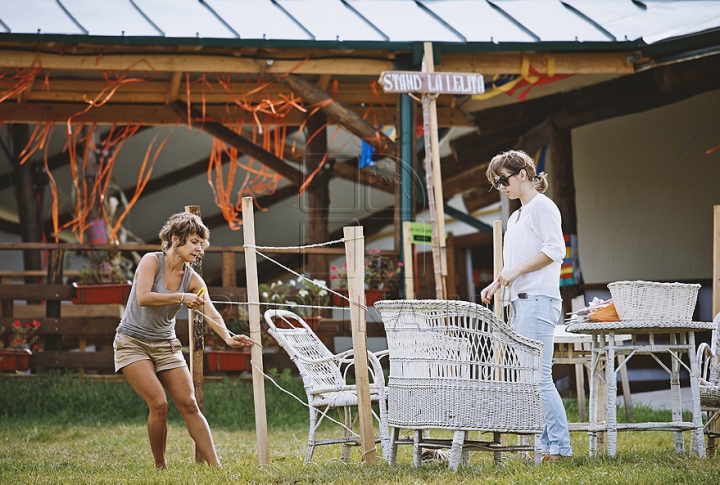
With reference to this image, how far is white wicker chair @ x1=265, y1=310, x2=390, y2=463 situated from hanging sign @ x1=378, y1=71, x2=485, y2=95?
1912 mm

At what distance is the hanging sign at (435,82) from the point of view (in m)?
6.13

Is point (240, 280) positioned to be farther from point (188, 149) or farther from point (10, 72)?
point (10, 72)

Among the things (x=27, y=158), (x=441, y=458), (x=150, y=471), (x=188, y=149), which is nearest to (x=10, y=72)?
(x=27, y=158)

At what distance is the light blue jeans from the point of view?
421 centimetres

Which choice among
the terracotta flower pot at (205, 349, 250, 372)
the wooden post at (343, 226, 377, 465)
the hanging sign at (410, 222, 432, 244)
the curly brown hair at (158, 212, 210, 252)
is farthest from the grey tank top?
the terracotta flower pot at (205, 349, 250, 372)

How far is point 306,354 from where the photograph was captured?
5.18 m

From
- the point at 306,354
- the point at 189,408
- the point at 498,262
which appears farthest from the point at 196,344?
the point at 498,262

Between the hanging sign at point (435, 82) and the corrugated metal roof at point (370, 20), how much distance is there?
1.06m

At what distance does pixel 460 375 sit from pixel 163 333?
5.28ft

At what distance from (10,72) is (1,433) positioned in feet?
10.6

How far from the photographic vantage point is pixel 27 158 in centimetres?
991

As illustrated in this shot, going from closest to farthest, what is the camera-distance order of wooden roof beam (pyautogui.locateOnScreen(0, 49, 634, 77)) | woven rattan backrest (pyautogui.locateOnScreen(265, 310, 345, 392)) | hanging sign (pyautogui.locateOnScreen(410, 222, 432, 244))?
woven rattan backrest (pyautogui.locateOnScreen(265, 310, 345, 392))
hanging sign (pyautogui.locateOnScreen(410, 222, 432, 244))
wooden roof beam (pyautogui.locateOnScreen(0, 49, 634, 77))

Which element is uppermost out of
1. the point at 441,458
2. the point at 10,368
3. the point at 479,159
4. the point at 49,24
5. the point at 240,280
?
the point at 49,24

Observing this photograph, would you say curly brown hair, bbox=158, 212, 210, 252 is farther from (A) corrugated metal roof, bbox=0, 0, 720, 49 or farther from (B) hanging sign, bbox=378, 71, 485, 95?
(A) corrugated metal roof, bbox=0, 0, 720, 49
